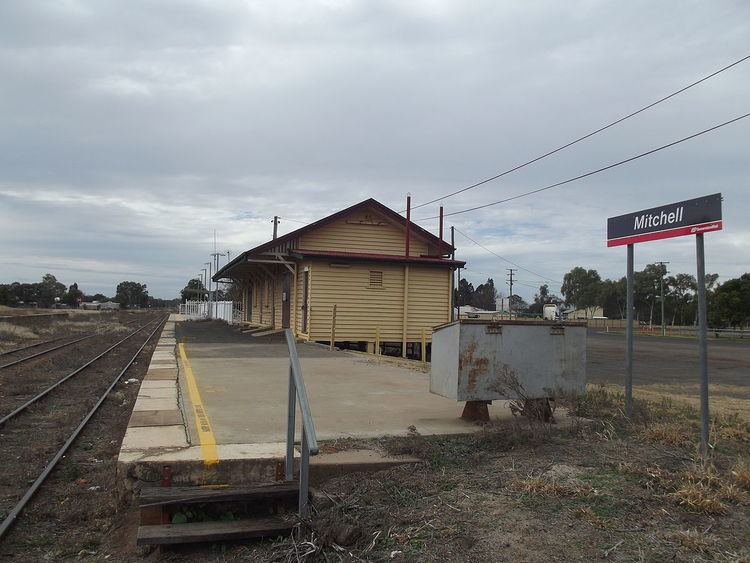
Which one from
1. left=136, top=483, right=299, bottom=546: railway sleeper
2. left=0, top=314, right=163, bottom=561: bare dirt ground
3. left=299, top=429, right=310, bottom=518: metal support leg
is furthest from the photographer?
left=0, top=314, right=163, bottom=561: bare dirt ground

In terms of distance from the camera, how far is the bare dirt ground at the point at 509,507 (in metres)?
3.62

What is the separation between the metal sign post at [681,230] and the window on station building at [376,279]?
601 inches

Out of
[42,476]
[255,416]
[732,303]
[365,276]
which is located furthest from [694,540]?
[732,303]

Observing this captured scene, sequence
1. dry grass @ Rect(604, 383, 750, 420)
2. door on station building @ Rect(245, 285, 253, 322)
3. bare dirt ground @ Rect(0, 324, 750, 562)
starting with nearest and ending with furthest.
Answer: bare dirt ground @ Rect(0, 324, 750, 562), dry grass @ Rect(604, 383, 750, 420), door on station building @ Rect(245, 285, 253, 322)

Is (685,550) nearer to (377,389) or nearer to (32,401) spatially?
(377,389)

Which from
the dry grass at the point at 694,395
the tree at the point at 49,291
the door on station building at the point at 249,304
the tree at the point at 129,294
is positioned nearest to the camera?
the dry grass at the point at 694,395

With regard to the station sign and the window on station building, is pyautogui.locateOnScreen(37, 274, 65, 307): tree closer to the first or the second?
the window on station building

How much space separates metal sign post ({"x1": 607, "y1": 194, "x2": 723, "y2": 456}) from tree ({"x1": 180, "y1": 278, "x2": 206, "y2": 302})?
115 meters

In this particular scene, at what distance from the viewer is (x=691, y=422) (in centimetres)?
710

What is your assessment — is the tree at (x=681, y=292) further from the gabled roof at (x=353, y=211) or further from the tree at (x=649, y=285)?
the gabled roof at (x=353, y=211)

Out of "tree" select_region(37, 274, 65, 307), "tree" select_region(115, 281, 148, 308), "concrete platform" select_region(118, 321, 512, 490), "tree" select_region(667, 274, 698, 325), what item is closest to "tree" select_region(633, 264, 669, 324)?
"tree" select_region(667, 274, 698, 325)

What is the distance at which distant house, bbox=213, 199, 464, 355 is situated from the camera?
840 inches

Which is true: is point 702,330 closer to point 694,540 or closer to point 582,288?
point 694,540

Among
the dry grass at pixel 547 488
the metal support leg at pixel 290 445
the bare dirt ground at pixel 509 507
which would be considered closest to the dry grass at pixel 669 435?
the bare dirt ground at pixel 509 507
